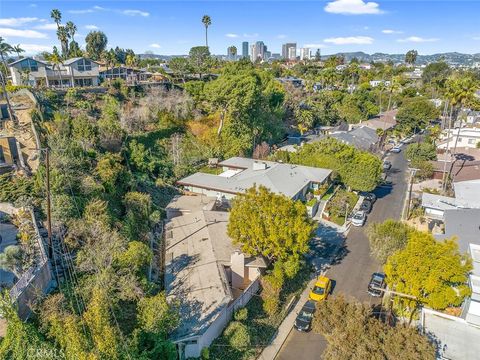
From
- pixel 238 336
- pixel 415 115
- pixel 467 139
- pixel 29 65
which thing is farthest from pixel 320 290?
pixel 415 115

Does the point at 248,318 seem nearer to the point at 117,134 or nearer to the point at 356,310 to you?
the point at 356,310

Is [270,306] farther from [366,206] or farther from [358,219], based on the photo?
[366,206]

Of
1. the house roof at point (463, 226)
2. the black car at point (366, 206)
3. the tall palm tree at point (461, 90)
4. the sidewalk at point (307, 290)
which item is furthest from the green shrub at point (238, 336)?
the tall palm tree at point (461, 90)

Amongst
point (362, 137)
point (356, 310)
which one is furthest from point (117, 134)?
point (362, 137)

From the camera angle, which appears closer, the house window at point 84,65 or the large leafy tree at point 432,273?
the large leafy tree at point 432,273

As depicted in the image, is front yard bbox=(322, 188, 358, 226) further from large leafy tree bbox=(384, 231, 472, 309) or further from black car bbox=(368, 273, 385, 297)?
large leafy tree bbox=(384, 231, 472, 309)

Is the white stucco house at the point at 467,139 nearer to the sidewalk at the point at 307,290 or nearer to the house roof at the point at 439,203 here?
the house roof at the point at 439,203
